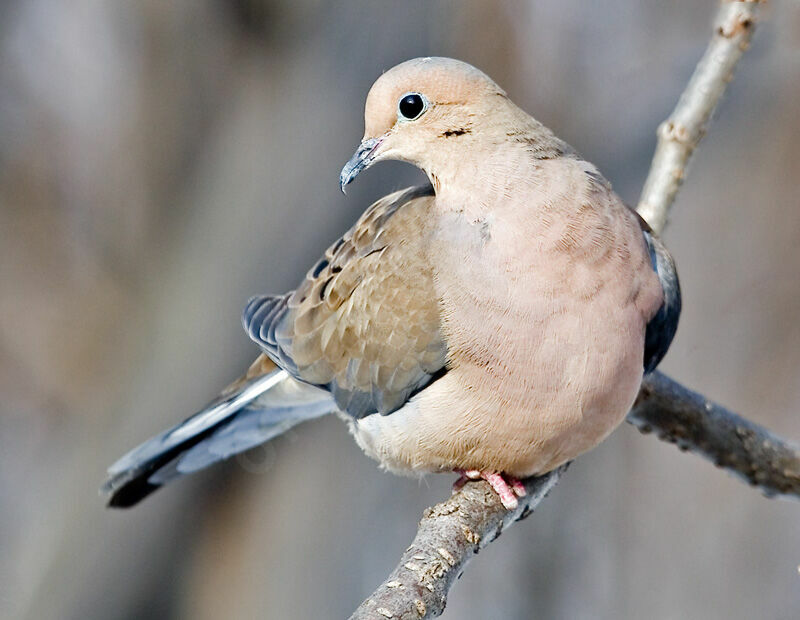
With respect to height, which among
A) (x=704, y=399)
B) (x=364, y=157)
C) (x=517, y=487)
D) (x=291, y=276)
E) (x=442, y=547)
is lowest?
(x=291, y=276)

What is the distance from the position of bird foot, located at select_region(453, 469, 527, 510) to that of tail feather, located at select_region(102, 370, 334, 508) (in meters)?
0.77

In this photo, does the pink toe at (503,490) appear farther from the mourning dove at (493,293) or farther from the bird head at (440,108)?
the bird head at (440,108)

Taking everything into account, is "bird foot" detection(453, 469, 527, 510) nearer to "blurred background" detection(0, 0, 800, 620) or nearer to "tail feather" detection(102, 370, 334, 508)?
"tail feather" detection(102, 370, 334, 508)

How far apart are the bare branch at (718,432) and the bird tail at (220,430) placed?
38.8 inches

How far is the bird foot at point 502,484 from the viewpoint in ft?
9.07

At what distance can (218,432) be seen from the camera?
3600 millimetres

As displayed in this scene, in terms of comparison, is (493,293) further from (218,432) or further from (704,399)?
(218,432)

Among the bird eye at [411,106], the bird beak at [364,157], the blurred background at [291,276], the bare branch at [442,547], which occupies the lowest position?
the blurred background at [291,276]

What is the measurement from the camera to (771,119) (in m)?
6.01

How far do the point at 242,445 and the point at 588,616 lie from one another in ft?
10.4

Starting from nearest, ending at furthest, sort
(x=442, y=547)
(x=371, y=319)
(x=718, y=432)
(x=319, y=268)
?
(x=442, y=547) → (x=371, y=319) → (x=718, y=432) → (x=319, y=268)

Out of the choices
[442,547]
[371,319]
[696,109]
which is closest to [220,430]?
[371,319]

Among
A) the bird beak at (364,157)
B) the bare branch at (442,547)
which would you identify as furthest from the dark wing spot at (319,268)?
the bare branch at (442,547)

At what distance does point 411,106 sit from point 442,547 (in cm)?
108
